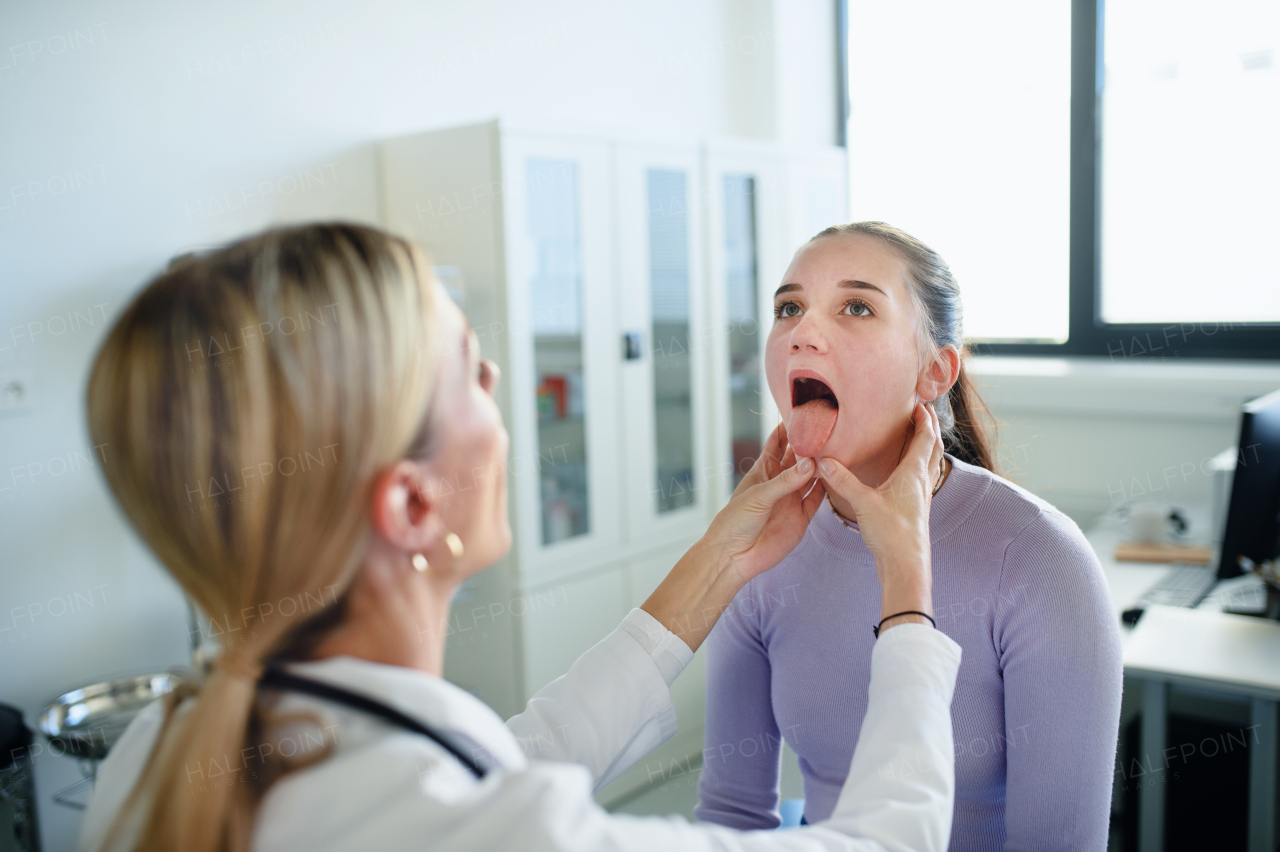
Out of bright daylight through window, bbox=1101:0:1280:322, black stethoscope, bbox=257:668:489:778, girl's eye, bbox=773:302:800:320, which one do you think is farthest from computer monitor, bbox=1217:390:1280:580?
black stethoscope, bbox=257:668:489:778

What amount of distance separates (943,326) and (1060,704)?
57cm

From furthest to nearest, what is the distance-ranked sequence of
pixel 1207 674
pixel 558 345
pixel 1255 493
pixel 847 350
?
pixel 558 345
pixel 1255 493
pixel 1207 674
pixel 847 350

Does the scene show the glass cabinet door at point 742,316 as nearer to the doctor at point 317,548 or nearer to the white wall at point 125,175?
the white wall at point 125,175

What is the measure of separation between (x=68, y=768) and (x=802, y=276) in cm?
210

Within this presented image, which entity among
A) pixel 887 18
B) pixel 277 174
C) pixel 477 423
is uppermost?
pixel 887 18

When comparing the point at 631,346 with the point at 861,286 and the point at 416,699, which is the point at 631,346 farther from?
the point at 416,699

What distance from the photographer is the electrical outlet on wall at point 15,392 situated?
7.00ft

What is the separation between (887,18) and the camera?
13.6 ft

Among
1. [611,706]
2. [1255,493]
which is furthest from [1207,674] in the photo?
[611,706]

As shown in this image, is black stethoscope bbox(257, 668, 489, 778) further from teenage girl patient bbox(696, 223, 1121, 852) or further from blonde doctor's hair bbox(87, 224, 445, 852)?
teenage girl patient bbox(696, 223, 1121, 852)

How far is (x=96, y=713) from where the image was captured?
2.12 metres

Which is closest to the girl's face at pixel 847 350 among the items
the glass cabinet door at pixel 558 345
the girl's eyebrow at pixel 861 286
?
the girl's eyebrow at pixel 861 286

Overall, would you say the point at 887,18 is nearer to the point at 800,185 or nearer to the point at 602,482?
the point at 800,185

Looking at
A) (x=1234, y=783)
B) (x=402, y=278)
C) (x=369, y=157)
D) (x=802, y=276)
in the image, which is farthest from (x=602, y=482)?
(x=402, y=278)
